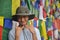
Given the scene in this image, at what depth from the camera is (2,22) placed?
2.11 meters

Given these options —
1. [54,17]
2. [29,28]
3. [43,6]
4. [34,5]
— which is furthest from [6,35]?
[54,17]

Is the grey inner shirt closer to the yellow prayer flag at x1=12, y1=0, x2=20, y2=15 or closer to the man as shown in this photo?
the man

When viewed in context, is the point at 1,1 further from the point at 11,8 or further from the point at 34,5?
the point at 34,5

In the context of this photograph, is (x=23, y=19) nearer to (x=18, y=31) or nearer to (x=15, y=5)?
(x=18, y=31)

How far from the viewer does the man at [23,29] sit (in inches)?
80.2

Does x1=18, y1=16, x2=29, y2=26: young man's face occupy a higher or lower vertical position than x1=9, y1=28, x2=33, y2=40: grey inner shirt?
higher

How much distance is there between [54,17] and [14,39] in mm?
1229

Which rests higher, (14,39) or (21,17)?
(21,17)

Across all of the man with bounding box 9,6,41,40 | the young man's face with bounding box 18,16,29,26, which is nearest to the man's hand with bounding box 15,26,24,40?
the man with bounding box 9,6,41,40

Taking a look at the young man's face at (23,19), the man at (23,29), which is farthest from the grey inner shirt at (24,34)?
the young man's face at (23,19)

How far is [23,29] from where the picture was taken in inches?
86.0

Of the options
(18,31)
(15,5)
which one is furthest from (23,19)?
(15,5)

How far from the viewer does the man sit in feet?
6.68

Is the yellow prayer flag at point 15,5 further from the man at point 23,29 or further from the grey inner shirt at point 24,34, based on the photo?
the grey inner shirt at point 24,34
